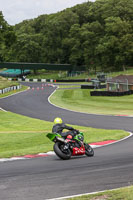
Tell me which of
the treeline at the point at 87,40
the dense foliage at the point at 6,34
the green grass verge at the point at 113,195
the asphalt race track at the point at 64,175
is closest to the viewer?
the green grass verge at the point at 113,195

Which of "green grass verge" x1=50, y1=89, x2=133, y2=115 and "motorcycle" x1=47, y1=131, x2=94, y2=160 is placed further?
"green grass verge" x1=50, y1=89, x2=133, y2=115

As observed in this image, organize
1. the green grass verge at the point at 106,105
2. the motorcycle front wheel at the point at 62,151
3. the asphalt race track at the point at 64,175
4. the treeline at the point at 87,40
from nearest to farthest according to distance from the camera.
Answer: the asphalt race track at the point at 64,175 < the motorcycle front wheel at the point at 62,151 < the green grass verge at the point at 106,105 < the treeline at the point at 87,40

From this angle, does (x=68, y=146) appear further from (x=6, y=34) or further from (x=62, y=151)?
(x=6, y=34)

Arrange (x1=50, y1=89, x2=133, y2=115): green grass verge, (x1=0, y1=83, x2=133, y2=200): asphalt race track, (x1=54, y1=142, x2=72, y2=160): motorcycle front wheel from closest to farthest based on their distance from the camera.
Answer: (x1=0, y1=83, x2=133, y2=200): asphalt race track
(x1=54, y1=142, x2=72, y2=160): motorcycle front wheel
(x1=50, y1=89, x2=133, y2=115): green grass verge

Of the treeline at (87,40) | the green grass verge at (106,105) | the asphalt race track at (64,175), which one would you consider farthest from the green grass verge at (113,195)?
the treeline at (87,40)

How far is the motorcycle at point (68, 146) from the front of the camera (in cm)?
1391

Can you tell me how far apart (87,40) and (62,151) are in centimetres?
11950

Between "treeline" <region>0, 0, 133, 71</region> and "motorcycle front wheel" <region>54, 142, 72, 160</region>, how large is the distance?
353 ft

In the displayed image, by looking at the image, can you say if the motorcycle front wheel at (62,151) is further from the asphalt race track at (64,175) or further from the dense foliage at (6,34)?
the dense foliage at (6,34)

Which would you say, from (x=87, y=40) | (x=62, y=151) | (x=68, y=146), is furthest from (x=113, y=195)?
(x=87, y=40)

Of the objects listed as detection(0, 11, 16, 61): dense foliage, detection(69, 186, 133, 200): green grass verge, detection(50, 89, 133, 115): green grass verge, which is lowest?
detection(50, 89, 133, 115): green grass verge

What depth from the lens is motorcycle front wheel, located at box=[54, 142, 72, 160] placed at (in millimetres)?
13812

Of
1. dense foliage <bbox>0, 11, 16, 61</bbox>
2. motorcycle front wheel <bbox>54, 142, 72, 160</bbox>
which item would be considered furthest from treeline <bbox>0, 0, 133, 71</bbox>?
motorcycle front wheel <bbox>54, 142, 72, 160</bbox>

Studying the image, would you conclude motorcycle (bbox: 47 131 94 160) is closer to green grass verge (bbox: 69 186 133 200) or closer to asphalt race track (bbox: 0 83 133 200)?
asphalt race track (bbox: 0 83 133 200)
